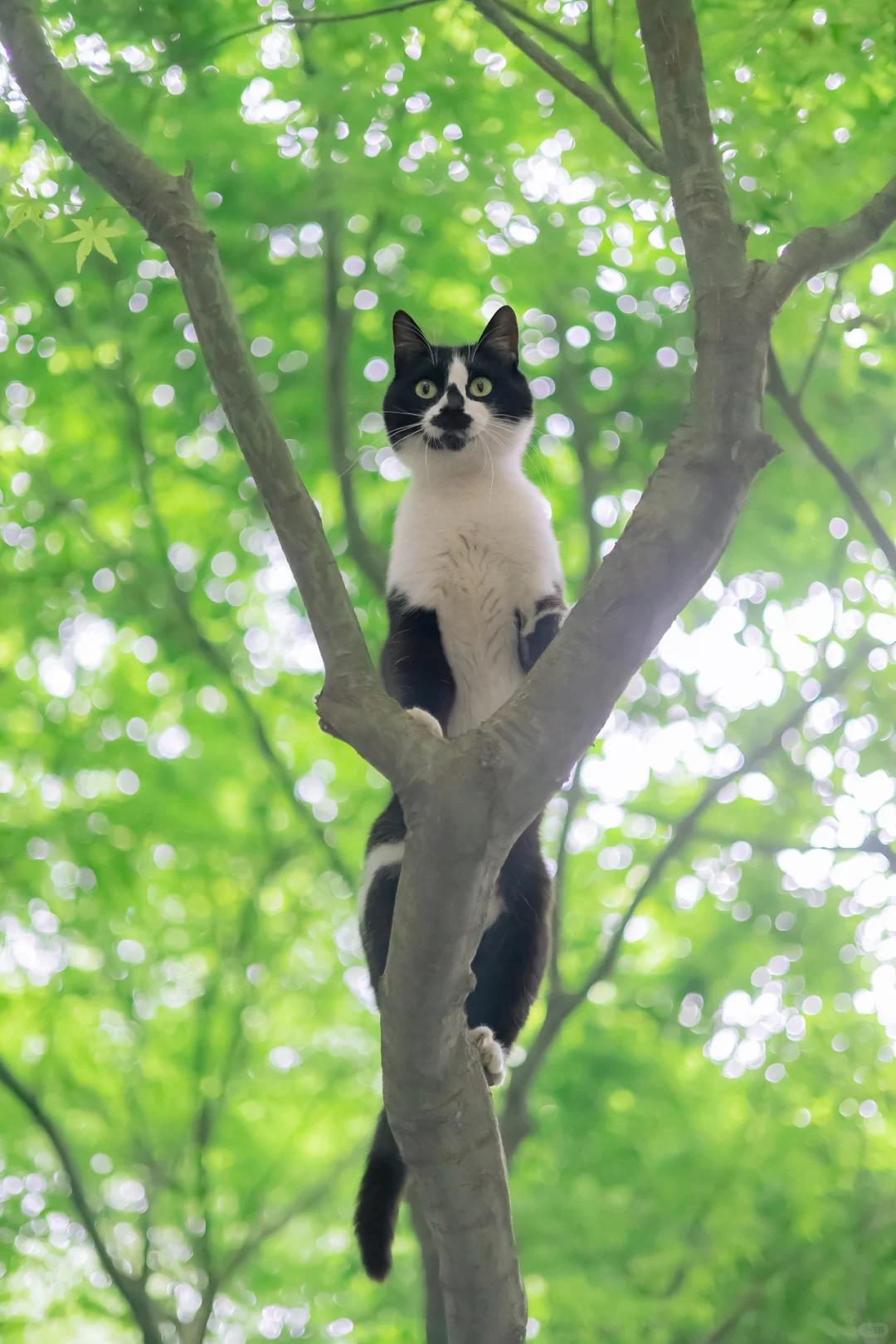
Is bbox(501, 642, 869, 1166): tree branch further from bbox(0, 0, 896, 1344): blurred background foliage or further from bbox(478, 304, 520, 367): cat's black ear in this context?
bbox(478, 304, 520, 367): cat's black ear

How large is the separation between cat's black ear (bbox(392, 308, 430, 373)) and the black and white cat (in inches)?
10.0

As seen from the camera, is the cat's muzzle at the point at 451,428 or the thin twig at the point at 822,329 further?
the thin twig at the point at 822,329

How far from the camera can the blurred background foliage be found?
4.54m

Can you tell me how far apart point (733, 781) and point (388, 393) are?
2602 millimetres

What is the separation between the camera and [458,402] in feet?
12.9

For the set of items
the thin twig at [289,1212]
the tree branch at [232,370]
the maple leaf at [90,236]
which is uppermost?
the maple leaf at [90,236]

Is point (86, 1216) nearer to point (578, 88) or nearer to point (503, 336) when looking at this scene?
point (503, 336)

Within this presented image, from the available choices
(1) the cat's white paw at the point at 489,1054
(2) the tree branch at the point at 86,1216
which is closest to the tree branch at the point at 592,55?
(1) the cat's white paw at the point at 489,1054

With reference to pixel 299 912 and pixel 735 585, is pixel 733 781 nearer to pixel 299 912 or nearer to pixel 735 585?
pixel 735 585

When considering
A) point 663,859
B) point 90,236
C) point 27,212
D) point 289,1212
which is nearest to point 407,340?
point 90,236

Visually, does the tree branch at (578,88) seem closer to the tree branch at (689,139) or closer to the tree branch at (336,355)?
the tree branch at (689,139)

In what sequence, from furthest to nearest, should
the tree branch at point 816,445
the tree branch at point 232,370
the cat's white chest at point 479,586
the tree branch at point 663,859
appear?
the tree branch at point 663,859 → the tree branch at point 816,445 → the cat's white chest at point 479,586 → the tree branch at point 232,370

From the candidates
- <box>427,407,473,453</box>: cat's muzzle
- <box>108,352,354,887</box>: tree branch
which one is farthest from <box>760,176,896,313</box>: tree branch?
<box>108,352,354,887</box>: tree branch

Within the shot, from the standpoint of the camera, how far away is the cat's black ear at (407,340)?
4285 mm
